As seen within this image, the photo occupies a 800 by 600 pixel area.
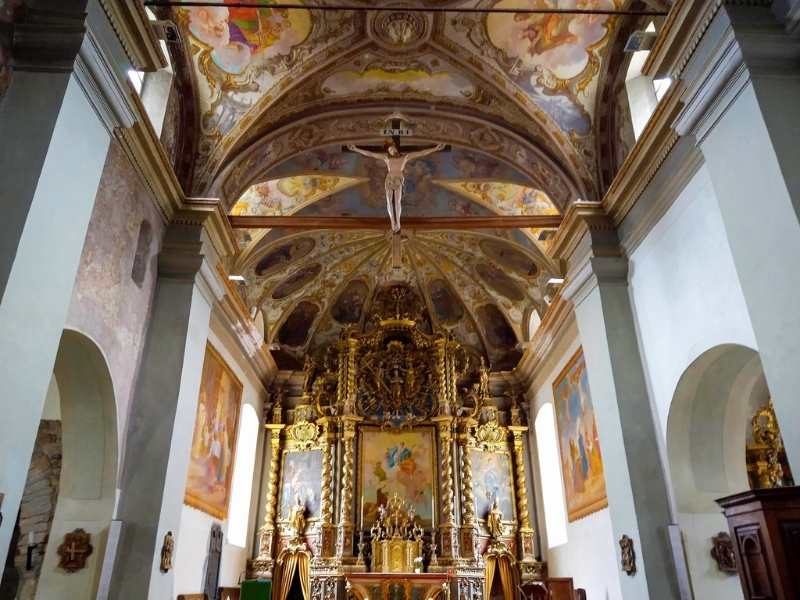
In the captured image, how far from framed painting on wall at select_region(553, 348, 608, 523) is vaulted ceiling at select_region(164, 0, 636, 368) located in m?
2.48

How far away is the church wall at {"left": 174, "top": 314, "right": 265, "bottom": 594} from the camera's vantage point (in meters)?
9.99

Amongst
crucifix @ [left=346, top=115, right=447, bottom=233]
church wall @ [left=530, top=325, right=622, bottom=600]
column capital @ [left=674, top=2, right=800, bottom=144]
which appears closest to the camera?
column capital @ [left=674, top=2, right=800, bottom=144]

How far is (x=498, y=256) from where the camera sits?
14.9 m

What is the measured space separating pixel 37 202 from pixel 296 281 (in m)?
10.9

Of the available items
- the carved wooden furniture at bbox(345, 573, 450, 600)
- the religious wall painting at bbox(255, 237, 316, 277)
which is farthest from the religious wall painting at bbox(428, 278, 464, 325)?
the carved wooden furniture at bbox(345, 573, 450, 600)

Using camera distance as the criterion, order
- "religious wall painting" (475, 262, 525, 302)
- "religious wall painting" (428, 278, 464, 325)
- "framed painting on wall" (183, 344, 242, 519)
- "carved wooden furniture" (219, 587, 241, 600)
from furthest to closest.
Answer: "religious wall painting" (428, 278, 464, 325) → "religious wall painting" (475, 262, 525, 302) → "carved wooden furniture" (219, 587, 241, 600) → "framed painting on wall" (183, 344, 242, 519)

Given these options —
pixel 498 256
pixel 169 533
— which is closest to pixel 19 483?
pixel 169 533

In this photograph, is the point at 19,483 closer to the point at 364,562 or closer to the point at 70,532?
the point at 70,532

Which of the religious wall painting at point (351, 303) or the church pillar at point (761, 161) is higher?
the religious wall painting at point (351, 303)

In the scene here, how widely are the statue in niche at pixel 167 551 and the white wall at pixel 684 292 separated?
21.9 ft

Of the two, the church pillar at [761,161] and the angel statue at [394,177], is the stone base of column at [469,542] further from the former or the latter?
the church pillar at [761,161]

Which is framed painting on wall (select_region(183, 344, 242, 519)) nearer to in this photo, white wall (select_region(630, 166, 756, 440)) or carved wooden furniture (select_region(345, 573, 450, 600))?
carved wooden furniture (select_region(345, 573, 450, 600))

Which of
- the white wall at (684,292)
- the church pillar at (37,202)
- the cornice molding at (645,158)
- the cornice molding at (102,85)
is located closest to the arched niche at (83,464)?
the church pillar at (37,202)

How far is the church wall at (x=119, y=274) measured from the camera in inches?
274
